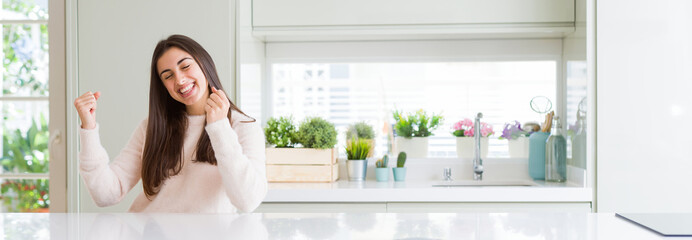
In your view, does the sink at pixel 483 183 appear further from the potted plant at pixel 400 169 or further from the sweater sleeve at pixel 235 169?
the sweater sleeve at pixel 235 169

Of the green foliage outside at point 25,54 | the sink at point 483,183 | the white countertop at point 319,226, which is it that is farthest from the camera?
the sink at point 483,183

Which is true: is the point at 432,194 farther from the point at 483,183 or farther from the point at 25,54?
the point at 25,54

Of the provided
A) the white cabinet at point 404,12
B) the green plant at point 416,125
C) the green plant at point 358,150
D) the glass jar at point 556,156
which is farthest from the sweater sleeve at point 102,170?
the glass jar at point 556,156

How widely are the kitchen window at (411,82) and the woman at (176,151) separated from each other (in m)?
1.27

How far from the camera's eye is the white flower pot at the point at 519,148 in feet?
9.62

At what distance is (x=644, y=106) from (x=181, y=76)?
5.58ft

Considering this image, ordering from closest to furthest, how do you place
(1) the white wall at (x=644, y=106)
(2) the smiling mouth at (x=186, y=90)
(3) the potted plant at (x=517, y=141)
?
(2) the smiling mouth at (x=186, y=90)
(1) the white wall at (x=644, y=106)
(3) the potted plant at (x=517, y=141)

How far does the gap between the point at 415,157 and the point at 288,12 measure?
2.96ft

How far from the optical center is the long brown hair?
1.65m

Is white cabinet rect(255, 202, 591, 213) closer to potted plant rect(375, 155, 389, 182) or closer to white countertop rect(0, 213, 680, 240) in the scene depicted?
potted plant rect(375, 155, 389, 182)

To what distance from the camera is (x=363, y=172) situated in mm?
2754

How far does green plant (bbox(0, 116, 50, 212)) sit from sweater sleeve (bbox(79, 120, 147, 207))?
1215mm

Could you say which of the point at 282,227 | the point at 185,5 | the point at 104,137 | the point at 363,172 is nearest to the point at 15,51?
the point at 104,137

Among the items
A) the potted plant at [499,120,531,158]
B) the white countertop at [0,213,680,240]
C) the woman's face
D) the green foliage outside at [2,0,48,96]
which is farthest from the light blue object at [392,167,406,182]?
the green foliage outside at [2,0,48,96]
